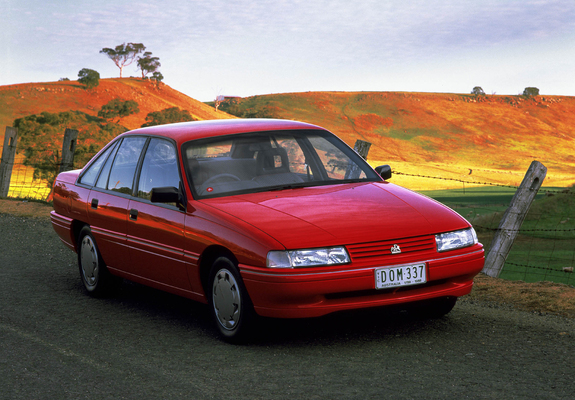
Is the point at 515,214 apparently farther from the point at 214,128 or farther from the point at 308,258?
the point at 308,258

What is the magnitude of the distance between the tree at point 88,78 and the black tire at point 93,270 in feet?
322

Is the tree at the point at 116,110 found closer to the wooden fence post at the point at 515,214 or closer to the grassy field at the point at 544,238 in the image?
the grassy field at the point at 544,238

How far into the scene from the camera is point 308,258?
4770mm

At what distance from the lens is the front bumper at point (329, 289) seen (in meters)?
4.74

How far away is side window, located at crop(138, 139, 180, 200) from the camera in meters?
6.12

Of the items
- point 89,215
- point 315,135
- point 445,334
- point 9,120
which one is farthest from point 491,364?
point 9,120

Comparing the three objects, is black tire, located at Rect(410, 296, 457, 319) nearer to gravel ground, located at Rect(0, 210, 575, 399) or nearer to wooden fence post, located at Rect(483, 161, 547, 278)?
gravel ground, located at Rect(0, 210, 575, 399)

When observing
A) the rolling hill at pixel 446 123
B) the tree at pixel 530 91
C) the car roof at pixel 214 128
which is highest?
the tree at pixel 530 91

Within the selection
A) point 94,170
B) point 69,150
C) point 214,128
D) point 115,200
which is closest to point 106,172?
point 94,170

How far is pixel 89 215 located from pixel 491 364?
4260mm

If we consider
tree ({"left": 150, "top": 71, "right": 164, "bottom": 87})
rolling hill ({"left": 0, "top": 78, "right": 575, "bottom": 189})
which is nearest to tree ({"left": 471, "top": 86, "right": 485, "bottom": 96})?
rolling hill ({"left": 0, "top": 78, "right": 575, "bottom": 189})

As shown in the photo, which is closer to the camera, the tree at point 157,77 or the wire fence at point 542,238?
the wire fence at point 542,238

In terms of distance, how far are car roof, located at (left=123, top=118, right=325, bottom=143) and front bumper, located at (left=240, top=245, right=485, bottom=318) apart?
1749 mm

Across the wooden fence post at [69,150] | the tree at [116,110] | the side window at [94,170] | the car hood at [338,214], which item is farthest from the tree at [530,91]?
the car hood at [338,214]
